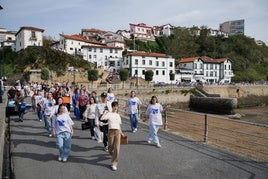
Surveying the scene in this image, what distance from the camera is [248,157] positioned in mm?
7559

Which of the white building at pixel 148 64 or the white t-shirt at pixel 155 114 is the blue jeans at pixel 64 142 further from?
the white building at pixel 148 64

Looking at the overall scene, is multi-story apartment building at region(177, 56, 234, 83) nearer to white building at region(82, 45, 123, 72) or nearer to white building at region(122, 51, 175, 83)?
white building at region(122, 51, 175, 83)

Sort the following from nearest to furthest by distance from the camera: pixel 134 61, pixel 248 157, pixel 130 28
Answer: pixel 248 157, pixel 134 61, pixel 130 28

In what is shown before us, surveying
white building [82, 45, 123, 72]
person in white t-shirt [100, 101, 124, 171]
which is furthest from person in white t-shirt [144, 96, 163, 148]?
white building [82, 45, 123, 72]

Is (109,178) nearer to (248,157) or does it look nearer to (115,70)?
(248,157)

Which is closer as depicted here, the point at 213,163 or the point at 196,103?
the point at 213,163

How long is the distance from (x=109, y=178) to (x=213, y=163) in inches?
114

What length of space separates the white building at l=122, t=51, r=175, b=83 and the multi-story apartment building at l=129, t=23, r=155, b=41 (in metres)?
34.3

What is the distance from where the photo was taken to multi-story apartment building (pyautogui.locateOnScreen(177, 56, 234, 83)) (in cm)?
7050

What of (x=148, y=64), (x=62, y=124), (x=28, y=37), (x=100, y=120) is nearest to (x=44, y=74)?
(x=28, y=37)

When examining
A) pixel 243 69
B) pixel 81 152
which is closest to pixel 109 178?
pixel 81 152

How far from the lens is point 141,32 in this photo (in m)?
99.2

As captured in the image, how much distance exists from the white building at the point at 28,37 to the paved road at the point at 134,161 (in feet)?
171

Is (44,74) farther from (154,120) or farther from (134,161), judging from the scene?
(134,161)
